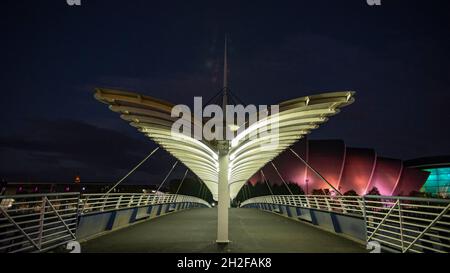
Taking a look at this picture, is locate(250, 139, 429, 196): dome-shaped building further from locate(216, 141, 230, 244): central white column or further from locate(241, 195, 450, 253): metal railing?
locate(216, 141, 230, 244): central white column

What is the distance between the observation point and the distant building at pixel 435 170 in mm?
89787

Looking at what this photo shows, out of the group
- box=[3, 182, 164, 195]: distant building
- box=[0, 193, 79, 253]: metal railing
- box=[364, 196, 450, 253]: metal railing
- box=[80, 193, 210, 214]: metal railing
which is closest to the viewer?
box=[0, 193, 79, 253]: metal railing

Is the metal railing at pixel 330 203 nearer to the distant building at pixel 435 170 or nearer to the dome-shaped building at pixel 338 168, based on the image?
the dome-shaped building at pixel 338 168

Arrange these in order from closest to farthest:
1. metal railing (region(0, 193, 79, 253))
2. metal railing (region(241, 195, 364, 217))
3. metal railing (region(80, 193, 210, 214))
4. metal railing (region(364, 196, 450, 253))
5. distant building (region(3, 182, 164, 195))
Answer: metal railing (region(0, 193, 79, 253)), metal railing (region(364, 196, 450, 253)), metal railing (region(241, 195, 364, 217)), metal railing (region(80, 193, 210, 214)), distant building (region(3, 182, 164, 195))

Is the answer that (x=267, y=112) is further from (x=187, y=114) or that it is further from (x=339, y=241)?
(x=339, y=241)

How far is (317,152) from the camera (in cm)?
8512

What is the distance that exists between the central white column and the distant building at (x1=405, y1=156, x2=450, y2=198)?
93.7 meters

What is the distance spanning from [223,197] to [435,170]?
10003cm

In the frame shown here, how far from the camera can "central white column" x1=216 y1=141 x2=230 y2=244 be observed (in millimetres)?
9055

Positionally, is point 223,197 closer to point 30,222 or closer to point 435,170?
point 30,222

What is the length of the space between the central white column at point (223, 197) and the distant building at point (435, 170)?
93.7 metres

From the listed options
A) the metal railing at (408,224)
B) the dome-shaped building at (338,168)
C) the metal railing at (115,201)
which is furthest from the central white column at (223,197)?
the dome-shaped building at (338,168)

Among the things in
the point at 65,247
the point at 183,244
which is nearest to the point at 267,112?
the point at 183,244

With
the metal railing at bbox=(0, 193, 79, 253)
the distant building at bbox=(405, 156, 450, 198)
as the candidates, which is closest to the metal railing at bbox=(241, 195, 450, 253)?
the metal railing at bbox=(0, 193, 79, 253)
